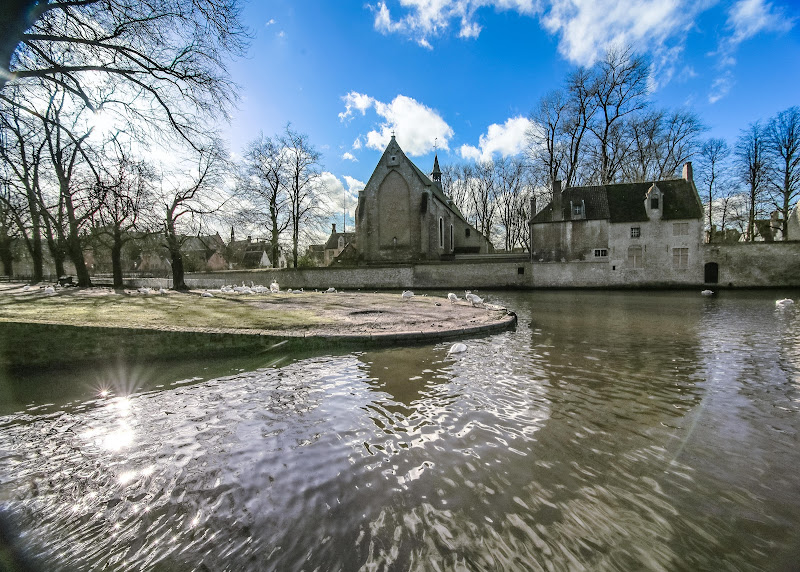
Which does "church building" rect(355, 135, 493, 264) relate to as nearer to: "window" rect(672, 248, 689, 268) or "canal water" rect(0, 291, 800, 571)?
"window" rect(672, 248, 689, 268)

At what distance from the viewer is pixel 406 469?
3.53 metres

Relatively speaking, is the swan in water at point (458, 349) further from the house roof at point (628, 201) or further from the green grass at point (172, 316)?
the house roof at point (628, 201)

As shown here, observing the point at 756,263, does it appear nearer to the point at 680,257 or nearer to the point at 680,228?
the point at 680,257

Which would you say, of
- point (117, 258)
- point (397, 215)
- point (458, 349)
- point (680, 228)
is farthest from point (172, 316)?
Result: point (680, 228)

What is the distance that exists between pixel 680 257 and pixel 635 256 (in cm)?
332

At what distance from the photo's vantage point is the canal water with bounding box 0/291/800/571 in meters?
2.52

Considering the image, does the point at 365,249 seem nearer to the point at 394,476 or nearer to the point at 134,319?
the point at 134,319

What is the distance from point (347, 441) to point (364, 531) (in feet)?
4.72

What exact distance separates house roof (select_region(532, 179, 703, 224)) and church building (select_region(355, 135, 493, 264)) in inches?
443

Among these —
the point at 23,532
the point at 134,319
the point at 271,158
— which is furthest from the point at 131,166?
the point at 271,158

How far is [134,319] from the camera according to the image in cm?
910

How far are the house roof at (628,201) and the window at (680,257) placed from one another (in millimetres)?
2816

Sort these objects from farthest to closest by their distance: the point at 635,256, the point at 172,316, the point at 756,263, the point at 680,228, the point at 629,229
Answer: the point at 629,229
the point at 635,256
the point at 680,228
the point at 756,263
the point at 172,316

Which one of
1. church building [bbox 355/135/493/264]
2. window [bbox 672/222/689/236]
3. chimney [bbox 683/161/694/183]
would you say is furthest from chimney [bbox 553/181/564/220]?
church building [bbox 355/135/493/264]
